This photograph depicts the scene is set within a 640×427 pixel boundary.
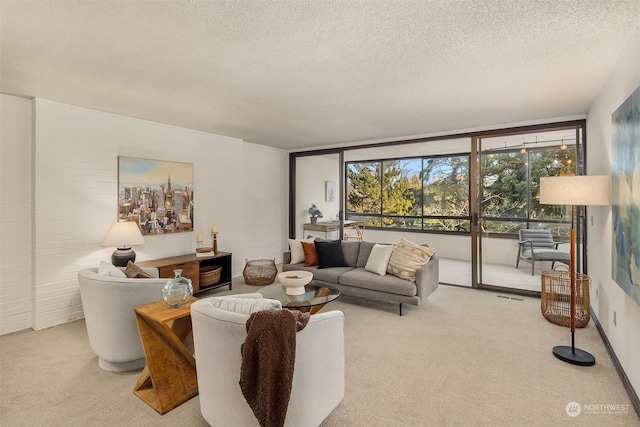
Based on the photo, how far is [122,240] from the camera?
12.1 feet

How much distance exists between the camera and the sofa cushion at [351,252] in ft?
15.2

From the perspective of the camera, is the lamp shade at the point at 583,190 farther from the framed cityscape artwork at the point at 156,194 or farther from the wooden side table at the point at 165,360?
the framed cityscape artwork at the point at 156,194

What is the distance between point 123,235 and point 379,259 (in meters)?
3.09

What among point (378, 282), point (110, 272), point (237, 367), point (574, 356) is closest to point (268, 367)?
point (237, 367)

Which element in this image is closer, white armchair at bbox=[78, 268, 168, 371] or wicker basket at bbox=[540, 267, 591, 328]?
white armchair at bbox=[78, 268, 168, 371]

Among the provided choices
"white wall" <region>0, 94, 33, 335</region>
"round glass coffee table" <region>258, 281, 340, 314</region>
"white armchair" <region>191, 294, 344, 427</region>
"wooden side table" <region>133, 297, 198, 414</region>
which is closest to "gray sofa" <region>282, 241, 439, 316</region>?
"round glass coffee table" <region>258, 281, 340, 314</region>

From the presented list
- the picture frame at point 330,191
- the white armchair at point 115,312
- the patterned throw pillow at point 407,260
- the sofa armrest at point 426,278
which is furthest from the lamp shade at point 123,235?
the picture frame at point 330,191

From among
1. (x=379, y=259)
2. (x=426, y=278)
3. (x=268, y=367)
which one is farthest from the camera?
(x=379, y=259)

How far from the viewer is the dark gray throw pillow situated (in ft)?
14.9

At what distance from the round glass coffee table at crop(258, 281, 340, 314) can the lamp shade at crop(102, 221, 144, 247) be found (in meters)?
1.73

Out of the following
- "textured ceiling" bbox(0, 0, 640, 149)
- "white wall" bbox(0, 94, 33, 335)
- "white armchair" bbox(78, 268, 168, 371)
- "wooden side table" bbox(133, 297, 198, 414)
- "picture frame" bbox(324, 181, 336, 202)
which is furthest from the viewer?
"picture frame" bbox(324, 181, 336, 202)

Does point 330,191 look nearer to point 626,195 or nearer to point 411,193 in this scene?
point 411,193

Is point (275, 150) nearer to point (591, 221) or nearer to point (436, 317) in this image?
point (436, 317)

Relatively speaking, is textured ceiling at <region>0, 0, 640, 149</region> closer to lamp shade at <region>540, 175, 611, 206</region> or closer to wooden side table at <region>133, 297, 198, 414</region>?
lamp shade at <region>540, 175, 611, 206</region>
